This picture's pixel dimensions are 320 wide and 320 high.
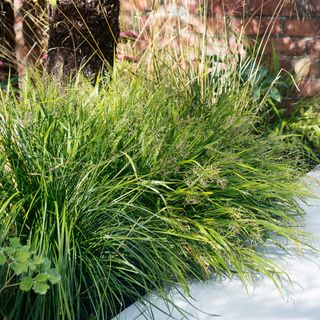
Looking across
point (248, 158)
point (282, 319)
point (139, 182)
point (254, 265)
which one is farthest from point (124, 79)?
point (282, 319)

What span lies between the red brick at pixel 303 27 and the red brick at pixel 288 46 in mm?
53

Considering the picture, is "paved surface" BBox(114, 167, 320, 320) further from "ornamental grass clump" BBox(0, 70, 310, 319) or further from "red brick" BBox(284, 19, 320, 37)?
"red brick" BBox(284, 19, 320, 37)

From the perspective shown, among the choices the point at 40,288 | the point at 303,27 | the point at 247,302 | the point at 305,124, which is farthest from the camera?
the point at 303,27

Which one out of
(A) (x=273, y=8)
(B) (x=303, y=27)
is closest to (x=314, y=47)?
(B) (x=303, y=27)

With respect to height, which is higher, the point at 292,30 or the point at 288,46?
the point at 292,30

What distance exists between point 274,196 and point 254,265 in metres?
0.41

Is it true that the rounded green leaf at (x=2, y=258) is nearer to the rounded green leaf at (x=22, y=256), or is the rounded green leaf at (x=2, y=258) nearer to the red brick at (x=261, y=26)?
the rounded green leaf at (x=22, y=256)

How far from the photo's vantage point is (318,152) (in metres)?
4.50

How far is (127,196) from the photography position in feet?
8.91

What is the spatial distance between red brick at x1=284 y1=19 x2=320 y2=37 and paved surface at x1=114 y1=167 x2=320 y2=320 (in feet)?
7.96

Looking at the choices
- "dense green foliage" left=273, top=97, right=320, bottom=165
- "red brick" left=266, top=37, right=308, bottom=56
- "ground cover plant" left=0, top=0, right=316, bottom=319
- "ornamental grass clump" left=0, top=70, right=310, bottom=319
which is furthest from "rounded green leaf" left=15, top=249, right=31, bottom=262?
"red brick" left=266, top=37, right=308, bottom=56

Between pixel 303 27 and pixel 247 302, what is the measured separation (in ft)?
9.31

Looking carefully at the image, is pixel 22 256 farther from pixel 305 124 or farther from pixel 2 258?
pixel 305 124

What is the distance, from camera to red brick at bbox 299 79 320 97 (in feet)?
16.2
